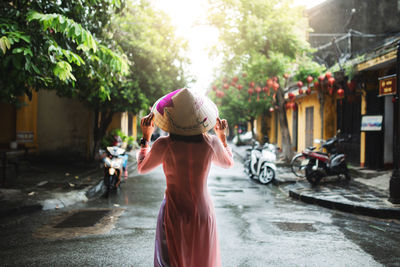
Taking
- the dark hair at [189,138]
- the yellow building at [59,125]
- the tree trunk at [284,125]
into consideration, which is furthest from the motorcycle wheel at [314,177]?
the yellow building at [59,125]

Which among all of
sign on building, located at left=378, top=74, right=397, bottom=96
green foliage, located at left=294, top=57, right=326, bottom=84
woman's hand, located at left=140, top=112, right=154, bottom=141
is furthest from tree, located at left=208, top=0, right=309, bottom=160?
woman's hand, located at left=140, top=112, right=154, bottom=141

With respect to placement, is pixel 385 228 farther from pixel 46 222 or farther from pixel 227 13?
pixel 227 13

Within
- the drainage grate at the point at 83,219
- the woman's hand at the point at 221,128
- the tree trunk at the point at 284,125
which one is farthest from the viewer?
the tree trunk at the point at 284,125

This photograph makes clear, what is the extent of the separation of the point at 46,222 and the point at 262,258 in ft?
12.3

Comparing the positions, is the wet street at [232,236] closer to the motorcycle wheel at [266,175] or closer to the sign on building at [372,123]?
the motorcycle wheel at [266,175]

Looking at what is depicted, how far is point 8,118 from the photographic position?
1474cm

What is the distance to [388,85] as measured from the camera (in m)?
8.49

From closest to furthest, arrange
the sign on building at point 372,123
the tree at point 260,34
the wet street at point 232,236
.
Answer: the wet street at point 232,236 → the sign on building at point 372,123 → the tree at point 260,34

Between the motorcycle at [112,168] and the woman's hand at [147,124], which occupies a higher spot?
the woman's hand at [147,124]

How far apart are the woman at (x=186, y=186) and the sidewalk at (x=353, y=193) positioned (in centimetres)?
519

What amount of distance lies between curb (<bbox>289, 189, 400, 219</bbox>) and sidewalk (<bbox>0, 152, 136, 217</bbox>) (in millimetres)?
5050

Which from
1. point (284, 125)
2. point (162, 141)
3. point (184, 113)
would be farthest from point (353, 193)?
point (284, 125)

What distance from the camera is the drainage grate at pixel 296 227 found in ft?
17.7

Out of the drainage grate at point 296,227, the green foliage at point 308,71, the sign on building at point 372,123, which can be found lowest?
the drainage grate at point 296,227
